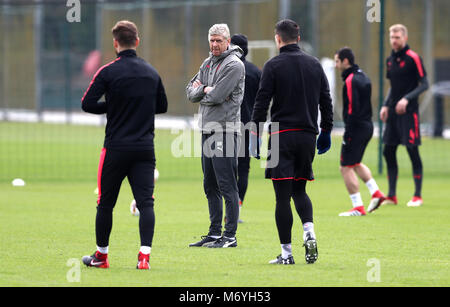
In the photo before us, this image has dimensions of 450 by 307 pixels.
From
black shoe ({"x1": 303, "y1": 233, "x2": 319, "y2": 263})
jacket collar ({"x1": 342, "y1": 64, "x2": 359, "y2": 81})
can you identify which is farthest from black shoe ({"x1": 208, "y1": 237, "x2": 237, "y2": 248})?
jacket collar ({"x1": 342, "y1": 64, "x2": 359, "y2": 81})

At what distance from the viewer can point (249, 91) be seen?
10.6m

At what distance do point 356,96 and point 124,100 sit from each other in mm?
4577

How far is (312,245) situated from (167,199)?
582 centimetres

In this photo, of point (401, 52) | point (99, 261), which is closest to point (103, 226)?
point (99, 261)

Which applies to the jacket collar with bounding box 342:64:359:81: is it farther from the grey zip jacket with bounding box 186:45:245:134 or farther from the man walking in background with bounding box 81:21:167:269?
the man walking in background with bounding box 81:21:167:269

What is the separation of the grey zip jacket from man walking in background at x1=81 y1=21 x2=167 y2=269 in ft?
3.97

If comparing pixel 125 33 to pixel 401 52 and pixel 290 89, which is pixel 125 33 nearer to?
pixel 290 89

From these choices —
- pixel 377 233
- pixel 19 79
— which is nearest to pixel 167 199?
pixel 377 233

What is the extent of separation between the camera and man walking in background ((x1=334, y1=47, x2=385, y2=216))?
37.5ft

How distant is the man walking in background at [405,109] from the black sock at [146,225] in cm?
590

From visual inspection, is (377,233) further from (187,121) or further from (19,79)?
(19,79)

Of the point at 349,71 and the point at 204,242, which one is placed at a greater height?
the point at 349,71

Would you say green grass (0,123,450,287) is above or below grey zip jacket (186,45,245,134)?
below

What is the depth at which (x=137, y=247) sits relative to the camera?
8.90m
